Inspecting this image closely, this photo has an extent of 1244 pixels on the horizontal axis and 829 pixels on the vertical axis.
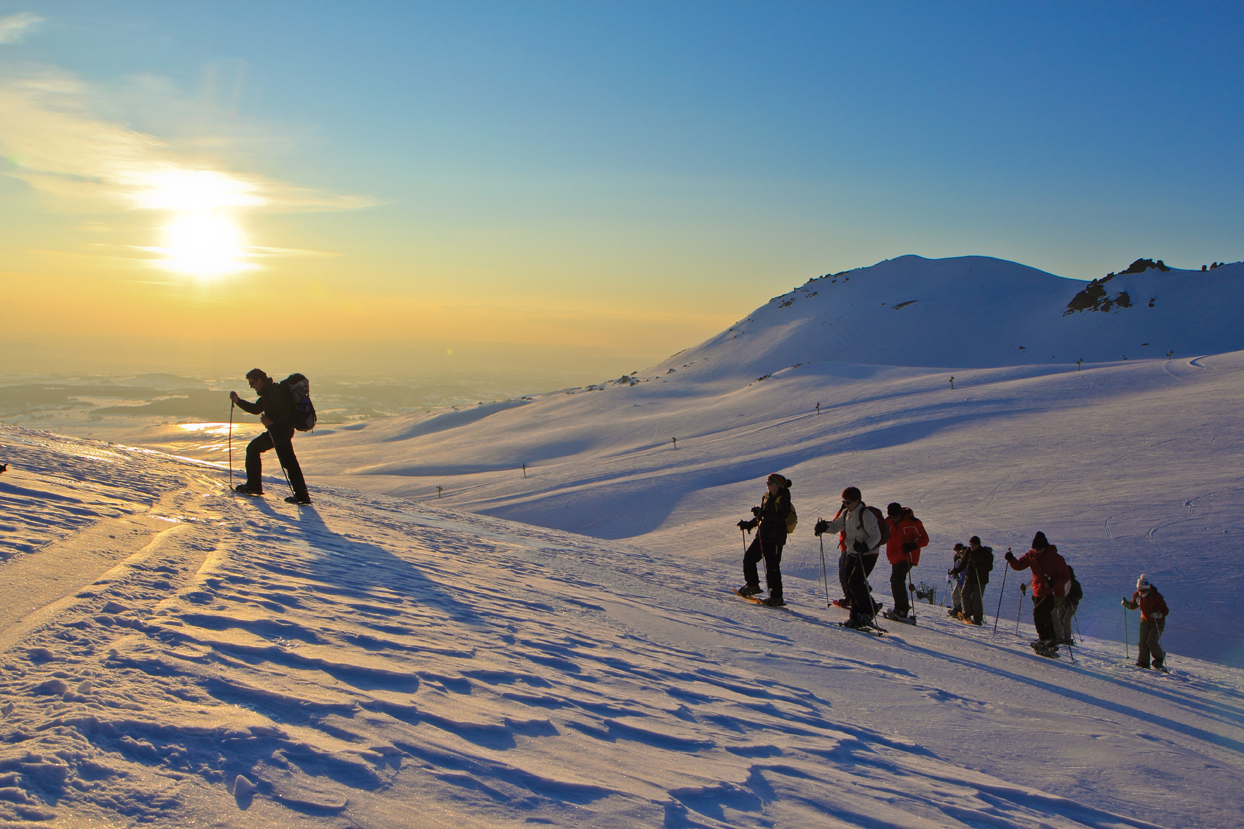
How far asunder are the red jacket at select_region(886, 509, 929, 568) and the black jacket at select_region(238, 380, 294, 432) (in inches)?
345

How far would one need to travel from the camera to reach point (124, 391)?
148625 mm

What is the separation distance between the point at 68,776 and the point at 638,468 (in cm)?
2667

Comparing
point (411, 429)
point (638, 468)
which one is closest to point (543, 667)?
point (638, 468)

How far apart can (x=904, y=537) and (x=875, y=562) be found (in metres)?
0.94

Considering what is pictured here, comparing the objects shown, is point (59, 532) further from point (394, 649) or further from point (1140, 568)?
point (1140, 568)

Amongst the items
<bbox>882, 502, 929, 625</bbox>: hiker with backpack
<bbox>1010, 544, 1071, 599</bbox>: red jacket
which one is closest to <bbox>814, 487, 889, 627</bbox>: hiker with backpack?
<bbox>882, 502, 929, 625</bbox>: hiker with backpack

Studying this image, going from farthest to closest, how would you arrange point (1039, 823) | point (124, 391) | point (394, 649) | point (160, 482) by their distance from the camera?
point (124, 391)
point (160, 482)
point (394, 649)
point (1039, 823)

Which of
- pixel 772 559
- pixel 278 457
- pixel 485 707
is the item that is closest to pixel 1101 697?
pixel 772 559

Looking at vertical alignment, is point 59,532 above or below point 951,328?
below

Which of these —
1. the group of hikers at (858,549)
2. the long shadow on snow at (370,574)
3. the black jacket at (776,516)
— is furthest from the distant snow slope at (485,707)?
the black jacket at (776,516)

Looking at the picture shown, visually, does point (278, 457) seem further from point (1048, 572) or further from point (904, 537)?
point (1048, 572)

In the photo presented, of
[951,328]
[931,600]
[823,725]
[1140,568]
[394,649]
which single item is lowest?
[931,600]

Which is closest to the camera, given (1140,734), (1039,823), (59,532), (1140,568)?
(1039,823)

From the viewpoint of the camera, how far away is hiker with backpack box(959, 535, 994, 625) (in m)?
11.5
